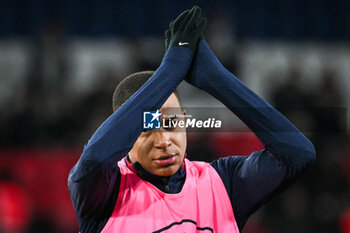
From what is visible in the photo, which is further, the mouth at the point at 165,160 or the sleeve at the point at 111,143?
the mouth at the point at 165,160

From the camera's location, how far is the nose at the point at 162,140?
5.01 ft

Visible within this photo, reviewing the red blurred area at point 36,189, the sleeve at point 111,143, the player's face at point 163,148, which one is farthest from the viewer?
the red blurred area at point 36,189

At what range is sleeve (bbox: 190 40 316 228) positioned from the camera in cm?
152

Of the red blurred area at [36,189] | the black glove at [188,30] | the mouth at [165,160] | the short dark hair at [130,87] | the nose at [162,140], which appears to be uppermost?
the black glove at [188,30]

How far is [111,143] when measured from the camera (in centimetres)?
144

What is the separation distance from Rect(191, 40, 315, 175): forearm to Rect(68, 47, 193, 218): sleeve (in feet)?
0.38

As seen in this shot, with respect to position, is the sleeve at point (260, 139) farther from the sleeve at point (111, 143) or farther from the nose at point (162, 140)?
the nose at point (162, 140)

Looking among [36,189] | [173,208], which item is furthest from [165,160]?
[36,189]

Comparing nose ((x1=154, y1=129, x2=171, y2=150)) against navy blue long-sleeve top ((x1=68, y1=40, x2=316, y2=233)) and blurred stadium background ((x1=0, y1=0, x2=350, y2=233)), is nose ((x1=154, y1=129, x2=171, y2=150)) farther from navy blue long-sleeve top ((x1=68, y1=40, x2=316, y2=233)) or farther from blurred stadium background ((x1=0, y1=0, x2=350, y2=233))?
blurred stadium background ((x1=0, y1=0, x2=350, y2=233))

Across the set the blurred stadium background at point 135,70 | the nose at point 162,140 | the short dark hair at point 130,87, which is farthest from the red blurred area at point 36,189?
the nose at point 162,140

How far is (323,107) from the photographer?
4.30 meters

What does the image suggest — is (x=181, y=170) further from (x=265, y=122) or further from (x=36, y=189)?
(x=36, y=189)

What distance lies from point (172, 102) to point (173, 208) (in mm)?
301

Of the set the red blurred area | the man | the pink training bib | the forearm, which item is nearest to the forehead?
the man
